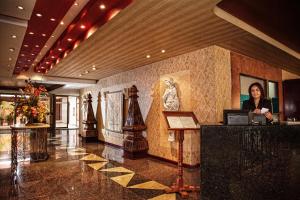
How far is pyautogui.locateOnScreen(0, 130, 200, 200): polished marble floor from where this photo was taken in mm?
3379

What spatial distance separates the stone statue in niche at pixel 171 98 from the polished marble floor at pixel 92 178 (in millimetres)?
848

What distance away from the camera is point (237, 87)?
527 cm

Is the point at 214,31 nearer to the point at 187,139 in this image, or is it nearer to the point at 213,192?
the point at 187,139

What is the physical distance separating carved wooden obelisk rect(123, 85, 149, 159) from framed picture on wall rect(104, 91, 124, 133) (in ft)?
5.07

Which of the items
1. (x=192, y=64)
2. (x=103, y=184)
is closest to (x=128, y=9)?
(x=192, y=64)

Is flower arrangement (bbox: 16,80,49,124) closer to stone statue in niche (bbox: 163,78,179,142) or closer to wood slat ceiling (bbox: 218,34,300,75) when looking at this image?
stone statue in niche (bbox: 163,78,179,142)

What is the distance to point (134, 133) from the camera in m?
6.20

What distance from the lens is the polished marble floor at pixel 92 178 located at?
11.1ft

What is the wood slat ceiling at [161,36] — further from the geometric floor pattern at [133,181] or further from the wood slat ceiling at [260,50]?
the geometric floor pattern at [133,181]

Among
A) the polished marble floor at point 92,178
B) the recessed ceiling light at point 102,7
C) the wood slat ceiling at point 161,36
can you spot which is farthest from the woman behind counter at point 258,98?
the recessed ceiling light at point 102,7

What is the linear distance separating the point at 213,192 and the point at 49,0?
3.49 meters

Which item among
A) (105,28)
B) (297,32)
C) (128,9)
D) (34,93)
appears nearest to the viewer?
(128,9)

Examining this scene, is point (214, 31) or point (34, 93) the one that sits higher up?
point (214, 31)

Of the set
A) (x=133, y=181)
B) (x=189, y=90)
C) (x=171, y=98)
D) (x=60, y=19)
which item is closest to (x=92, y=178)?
(x=133, y=181)
